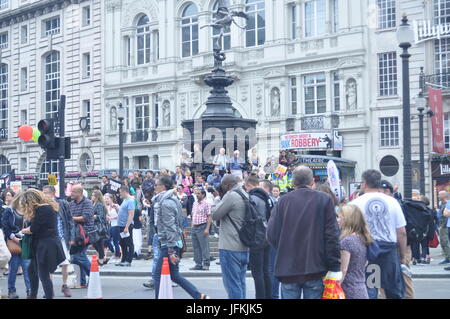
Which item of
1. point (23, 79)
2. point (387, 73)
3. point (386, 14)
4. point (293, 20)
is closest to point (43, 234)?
point (387, 73)

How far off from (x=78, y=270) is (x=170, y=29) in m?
32.4

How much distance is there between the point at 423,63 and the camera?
111 feet

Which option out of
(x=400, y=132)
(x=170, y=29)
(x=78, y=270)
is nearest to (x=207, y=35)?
(x=170, y=29)

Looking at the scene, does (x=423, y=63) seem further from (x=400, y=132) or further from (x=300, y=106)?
(x=300, y=106)

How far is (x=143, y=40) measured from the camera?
151ft

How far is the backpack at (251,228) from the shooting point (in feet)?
29.2

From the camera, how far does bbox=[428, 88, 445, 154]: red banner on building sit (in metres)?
31.8

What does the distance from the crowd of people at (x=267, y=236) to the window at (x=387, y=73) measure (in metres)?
19.8

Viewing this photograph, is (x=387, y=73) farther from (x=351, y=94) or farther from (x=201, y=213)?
(x=201, y=213)

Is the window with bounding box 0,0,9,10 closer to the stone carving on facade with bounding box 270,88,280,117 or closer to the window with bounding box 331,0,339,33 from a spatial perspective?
the stone carving on facade with bounding box 270,88,280,117

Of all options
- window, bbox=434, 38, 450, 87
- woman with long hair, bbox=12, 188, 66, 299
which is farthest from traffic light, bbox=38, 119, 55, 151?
window, bbox=434, 38, 450, 87

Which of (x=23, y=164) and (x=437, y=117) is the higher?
(x=437, y=117)

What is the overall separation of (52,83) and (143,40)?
33.3 feet

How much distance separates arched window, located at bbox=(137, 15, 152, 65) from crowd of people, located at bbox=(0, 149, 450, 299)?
3121cm
